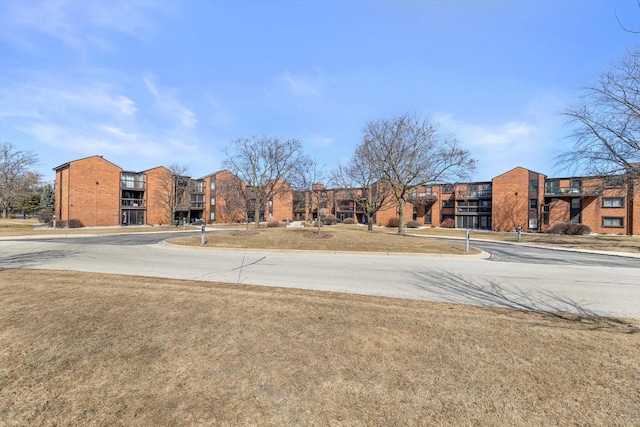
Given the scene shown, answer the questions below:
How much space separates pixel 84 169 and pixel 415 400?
57553 mm

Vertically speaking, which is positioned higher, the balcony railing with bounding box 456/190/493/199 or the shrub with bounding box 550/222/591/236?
the balcony railing with bounding box 456/190/493/199

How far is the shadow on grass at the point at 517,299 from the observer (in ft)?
17.1

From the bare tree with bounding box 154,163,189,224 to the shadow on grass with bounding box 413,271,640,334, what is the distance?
50152 millimetres

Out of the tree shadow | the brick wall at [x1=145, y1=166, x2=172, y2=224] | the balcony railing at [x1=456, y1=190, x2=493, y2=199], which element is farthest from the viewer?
the brick wall at [x1=145, y1=166, x2=172, y2=224]

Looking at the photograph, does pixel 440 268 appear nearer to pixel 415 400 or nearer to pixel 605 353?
pixel 605 353

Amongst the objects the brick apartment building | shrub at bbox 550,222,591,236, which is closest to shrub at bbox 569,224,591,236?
shrub at bbox 550,222,591,236

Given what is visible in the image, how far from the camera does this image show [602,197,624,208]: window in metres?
42.8

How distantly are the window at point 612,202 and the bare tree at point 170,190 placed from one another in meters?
65.8

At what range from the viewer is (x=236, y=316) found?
5.01m

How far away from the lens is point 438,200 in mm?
56969

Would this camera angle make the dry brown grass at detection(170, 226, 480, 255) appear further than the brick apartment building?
No

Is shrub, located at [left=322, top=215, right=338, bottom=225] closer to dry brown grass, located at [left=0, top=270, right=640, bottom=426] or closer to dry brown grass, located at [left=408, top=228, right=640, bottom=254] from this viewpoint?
dry brown grass, located at [left=408, top=228, right=640, bottom=254]

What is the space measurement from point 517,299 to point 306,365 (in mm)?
5937

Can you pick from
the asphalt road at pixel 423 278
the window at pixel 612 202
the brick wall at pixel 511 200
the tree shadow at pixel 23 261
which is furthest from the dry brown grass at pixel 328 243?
the window at pixel 612 202
